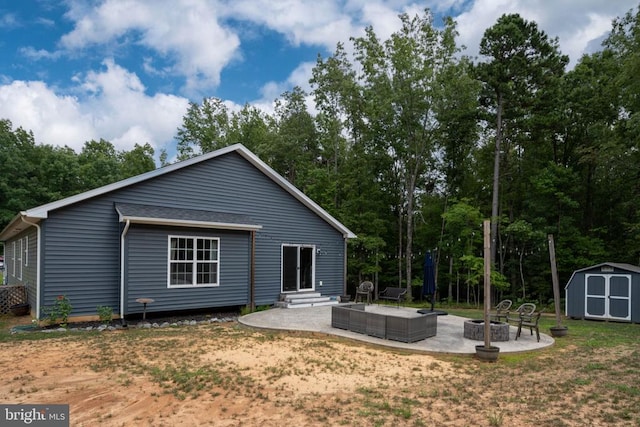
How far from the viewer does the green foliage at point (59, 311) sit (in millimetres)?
9281

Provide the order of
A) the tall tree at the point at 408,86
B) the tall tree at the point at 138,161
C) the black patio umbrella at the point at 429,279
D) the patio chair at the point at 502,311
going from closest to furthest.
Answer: the patio chair at the point at 502,311 < the black patio umbrella at the point at 429,279 < the tall tree at the point at 408,86 < the tall tree at the point at 138,161

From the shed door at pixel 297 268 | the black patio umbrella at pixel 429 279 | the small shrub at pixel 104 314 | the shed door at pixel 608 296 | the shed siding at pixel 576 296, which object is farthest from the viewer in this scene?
the shed door at pixel 297 268

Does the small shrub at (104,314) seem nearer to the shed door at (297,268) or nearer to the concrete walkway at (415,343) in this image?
the concrete walkway at (415,343)

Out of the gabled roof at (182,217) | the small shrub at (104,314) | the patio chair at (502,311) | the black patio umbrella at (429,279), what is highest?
the gabled roof at (182,217)

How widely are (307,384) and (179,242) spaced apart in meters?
7.26

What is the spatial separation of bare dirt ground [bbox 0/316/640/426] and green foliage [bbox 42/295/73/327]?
135 centimetres

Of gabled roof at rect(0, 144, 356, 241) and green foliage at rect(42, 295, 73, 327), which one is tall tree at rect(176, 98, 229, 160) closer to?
gabled roof at rect(0, 144, 356, 241)

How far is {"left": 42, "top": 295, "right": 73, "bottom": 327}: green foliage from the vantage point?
928 centimetres

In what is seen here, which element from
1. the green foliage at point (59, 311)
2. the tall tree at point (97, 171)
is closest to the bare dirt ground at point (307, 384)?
the green foliage at point (59, 311)

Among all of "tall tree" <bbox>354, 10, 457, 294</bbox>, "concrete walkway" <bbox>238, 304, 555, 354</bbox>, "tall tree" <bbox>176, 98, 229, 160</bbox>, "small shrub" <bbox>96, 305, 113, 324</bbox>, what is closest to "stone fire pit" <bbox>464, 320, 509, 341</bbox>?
"concrete walkway" <bbox>238, 304, 555, 354</bbox>

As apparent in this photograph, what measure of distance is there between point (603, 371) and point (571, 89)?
53.4 feet

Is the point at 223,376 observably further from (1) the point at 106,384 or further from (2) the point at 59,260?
(2) the point at 59,260

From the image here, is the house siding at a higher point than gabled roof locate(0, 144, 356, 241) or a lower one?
lower

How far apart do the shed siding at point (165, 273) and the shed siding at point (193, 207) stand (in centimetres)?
8
